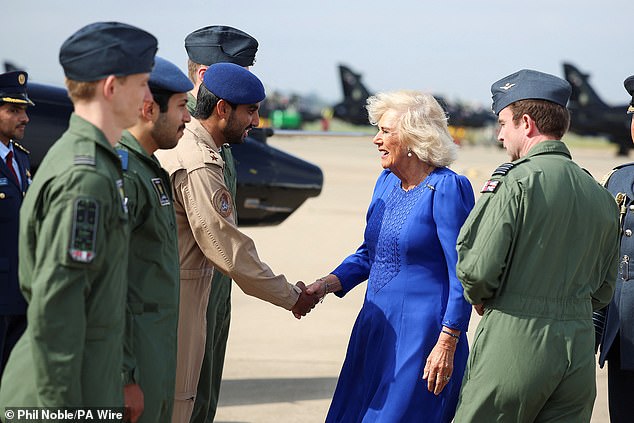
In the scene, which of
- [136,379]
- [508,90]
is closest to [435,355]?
[508,90]

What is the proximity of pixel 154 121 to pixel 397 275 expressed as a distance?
1.41 metres

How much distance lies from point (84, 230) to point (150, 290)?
1.87 feet

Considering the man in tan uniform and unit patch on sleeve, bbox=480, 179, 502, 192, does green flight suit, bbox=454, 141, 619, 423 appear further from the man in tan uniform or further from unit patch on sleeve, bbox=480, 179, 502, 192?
the man in tan uniform

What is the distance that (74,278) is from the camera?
8.04ft

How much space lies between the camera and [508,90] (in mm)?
3484

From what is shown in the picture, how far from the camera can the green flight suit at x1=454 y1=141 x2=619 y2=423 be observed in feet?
10.7

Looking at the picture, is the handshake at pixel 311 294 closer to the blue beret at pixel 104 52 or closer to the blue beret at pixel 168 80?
the blue beret at pixel 168 80

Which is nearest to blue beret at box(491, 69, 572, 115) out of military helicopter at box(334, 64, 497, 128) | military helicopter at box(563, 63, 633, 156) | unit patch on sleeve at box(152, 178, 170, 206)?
unit patch on sleeve at box(152, 178, 170, 206)

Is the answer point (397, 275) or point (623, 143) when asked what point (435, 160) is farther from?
point (623, 143)

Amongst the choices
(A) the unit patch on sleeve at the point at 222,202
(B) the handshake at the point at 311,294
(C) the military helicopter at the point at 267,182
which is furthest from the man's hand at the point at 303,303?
(C) the military helicopter at the point at 267,182

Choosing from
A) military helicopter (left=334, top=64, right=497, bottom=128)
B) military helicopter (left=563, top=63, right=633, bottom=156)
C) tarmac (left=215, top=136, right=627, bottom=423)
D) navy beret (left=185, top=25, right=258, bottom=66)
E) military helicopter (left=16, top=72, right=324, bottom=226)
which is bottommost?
military helicopter (left=334, top=64, right=497, bottom=128)

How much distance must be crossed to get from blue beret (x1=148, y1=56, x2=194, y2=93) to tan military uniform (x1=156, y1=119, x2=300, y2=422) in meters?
0.74

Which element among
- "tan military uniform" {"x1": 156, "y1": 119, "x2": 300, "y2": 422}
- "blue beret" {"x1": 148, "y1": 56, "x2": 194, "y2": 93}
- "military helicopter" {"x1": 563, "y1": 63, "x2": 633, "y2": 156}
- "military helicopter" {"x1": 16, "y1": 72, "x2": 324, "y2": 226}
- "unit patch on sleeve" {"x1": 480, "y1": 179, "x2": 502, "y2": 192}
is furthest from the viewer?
"military helicopter" {"x1": 563, "y1": 63, "x2": 633, "y2": 156}

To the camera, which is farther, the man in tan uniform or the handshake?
the handshake
